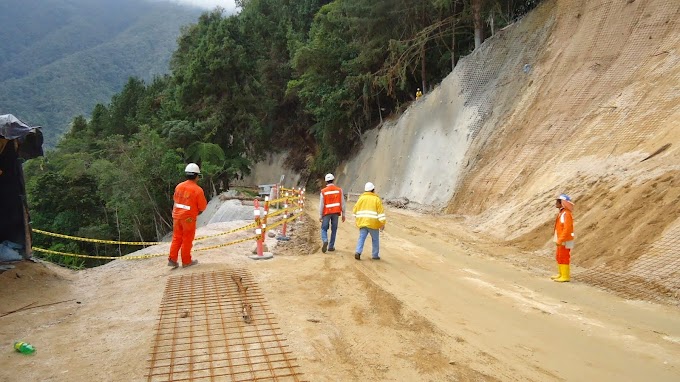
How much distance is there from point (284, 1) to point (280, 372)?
43.0m

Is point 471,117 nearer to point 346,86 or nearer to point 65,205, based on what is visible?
point 346,86

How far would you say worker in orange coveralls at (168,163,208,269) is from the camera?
8.95 meters

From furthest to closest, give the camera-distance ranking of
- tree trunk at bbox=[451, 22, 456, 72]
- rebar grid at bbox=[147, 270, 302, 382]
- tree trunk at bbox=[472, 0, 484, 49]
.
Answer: tree trunk at bbox=[451, 22, 456, 72] < tree trunk at bbox=[472, 0, 484, 49] < rebar grid at bbox=[147, 270, 302, 382]

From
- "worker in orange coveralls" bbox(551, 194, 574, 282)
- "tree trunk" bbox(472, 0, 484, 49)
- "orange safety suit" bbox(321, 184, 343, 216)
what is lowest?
"worker in orange coveralls" bbox(551, 194, 574, 282)

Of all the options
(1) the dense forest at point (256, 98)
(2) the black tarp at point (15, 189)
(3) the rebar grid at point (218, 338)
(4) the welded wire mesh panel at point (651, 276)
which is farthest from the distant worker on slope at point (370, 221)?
(1) the dense forest at point (256, 98)

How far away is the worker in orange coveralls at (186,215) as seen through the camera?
895 cm

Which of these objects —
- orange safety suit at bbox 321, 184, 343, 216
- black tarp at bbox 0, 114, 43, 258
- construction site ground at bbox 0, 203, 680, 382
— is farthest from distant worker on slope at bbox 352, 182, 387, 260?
black tarp at bbox 0, 114, 43, 258

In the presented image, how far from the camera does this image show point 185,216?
29.3 ft

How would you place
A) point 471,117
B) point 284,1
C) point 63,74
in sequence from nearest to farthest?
point 471,117 → point 284,1 → point 63,74

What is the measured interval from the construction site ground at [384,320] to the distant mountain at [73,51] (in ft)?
257

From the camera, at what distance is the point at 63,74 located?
9900 cm

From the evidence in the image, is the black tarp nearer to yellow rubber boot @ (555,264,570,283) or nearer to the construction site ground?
the construction site ground

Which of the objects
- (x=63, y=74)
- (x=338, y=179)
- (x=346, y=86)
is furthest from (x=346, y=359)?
(x=63, y=74)

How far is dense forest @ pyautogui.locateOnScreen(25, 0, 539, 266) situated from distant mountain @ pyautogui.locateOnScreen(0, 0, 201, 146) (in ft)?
165
